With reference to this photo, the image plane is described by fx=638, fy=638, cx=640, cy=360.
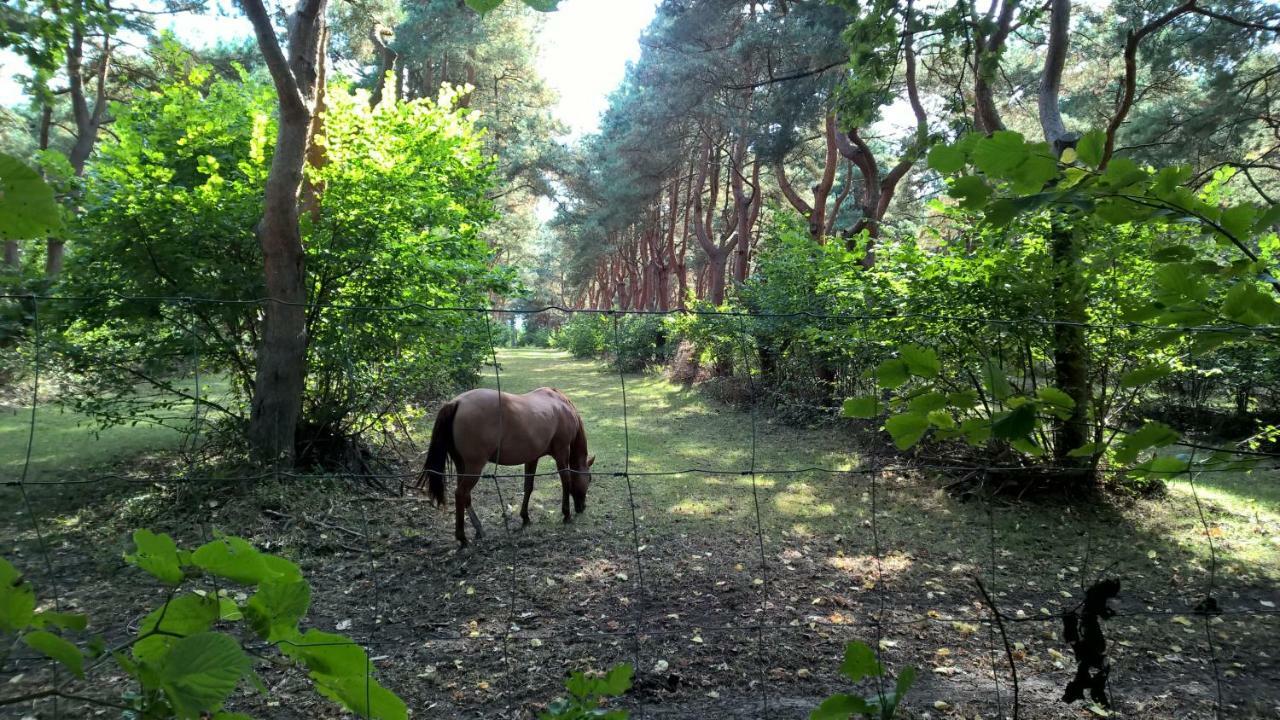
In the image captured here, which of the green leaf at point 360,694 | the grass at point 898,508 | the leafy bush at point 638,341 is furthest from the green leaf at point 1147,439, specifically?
the leafy bush at point 638,341

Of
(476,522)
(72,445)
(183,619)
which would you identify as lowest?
(476,522)

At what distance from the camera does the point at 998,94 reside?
14.4 metres

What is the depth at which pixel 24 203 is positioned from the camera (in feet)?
2.56

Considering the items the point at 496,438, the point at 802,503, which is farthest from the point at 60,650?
the point at 802,503

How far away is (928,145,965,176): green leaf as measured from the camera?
105 cm

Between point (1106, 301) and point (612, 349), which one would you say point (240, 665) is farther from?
point (612, 349)

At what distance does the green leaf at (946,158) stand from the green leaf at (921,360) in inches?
12.1

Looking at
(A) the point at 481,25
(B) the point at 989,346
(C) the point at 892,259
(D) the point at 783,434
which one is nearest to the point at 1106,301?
(B) the point at 989,346

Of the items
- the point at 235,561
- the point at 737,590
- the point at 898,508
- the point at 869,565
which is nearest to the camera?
the point at 235,561

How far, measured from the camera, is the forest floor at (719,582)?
2984 mm

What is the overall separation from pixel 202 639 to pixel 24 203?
1.88ft

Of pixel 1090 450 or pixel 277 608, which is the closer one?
pixel 277 608

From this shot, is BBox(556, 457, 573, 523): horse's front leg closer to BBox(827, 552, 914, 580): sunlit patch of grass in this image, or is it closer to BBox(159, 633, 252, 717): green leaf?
BBox(827, 552, 914, 580): sunlit patch of grass

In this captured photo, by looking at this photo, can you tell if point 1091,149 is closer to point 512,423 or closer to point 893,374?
point 893,374
